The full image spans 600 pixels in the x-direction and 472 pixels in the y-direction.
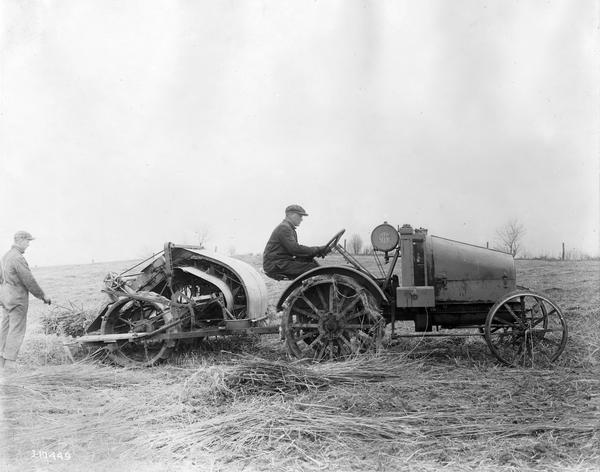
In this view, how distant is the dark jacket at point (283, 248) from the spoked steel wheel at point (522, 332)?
222 cm

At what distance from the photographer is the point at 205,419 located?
3850 mm

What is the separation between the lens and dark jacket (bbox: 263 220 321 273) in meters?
6.09

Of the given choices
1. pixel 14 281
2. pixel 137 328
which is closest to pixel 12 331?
pixel 14 281

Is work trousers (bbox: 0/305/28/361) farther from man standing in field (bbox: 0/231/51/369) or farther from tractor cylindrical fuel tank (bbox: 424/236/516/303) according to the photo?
tractor cylindrical fuel tank (bbox: 424/236/516/303)

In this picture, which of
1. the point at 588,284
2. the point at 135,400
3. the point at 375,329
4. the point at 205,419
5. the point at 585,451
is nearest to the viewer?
the point at 585,451

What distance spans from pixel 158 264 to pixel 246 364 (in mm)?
2167

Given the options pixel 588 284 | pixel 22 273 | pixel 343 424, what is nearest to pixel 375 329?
pixel 343 424

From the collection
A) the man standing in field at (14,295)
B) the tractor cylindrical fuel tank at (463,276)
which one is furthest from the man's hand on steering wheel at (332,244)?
the man standing in field at (14,295)

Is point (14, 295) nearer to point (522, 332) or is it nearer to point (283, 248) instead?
point (283, 248)

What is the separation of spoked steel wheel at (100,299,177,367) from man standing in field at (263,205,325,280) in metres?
1.39

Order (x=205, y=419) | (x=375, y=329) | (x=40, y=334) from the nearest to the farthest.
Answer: (x=205, y=419)
(x=375, y=329)
(x=40, y=334)

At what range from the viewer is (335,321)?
18.3 ft

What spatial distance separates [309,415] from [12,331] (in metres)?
4.31

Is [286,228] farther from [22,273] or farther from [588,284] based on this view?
[588,284]
